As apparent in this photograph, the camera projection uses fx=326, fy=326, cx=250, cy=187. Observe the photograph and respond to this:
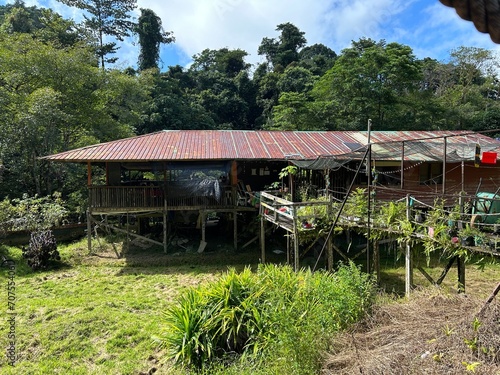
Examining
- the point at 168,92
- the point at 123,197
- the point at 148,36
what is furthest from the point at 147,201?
the point at 148,36

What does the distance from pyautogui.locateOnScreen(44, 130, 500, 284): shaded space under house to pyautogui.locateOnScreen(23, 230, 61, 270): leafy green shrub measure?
5.59ft

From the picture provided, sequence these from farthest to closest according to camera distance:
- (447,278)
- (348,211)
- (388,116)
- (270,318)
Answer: (388,116), (447,278), (348,211), (270,318)

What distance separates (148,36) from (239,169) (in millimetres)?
28020

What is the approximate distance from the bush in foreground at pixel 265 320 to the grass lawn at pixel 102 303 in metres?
0.71

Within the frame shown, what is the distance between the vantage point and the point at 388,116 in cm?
2570

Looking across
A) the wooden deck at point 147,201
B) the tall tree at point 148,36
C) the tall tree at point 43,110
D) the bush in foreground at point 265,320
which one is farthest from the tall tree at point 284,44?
the bush in foreground at point 265,320

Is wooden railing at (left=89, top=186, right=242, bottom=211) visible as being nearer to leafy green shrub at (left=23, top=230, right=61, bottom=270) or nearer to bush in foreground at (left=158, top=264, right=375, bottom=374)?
leafy green shrub at (left=23, top=230, right=61, bottom=270)

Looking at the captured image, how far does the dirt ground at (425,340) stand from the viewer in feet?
11.2

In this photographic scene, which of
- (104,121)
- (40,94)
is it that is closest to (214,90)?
(104,121)

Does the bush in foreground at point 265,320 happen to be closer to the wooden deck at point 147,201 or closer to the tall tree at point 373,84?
the wooden deck at point 147,201

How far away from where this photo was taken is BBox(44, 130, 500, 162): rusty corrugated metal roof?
12.7m

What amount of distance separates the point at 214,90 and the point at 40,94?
23459 millimetres

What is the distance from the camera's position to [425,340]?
3881 mm

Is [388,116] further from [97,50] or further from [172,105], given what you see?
[97,50]
